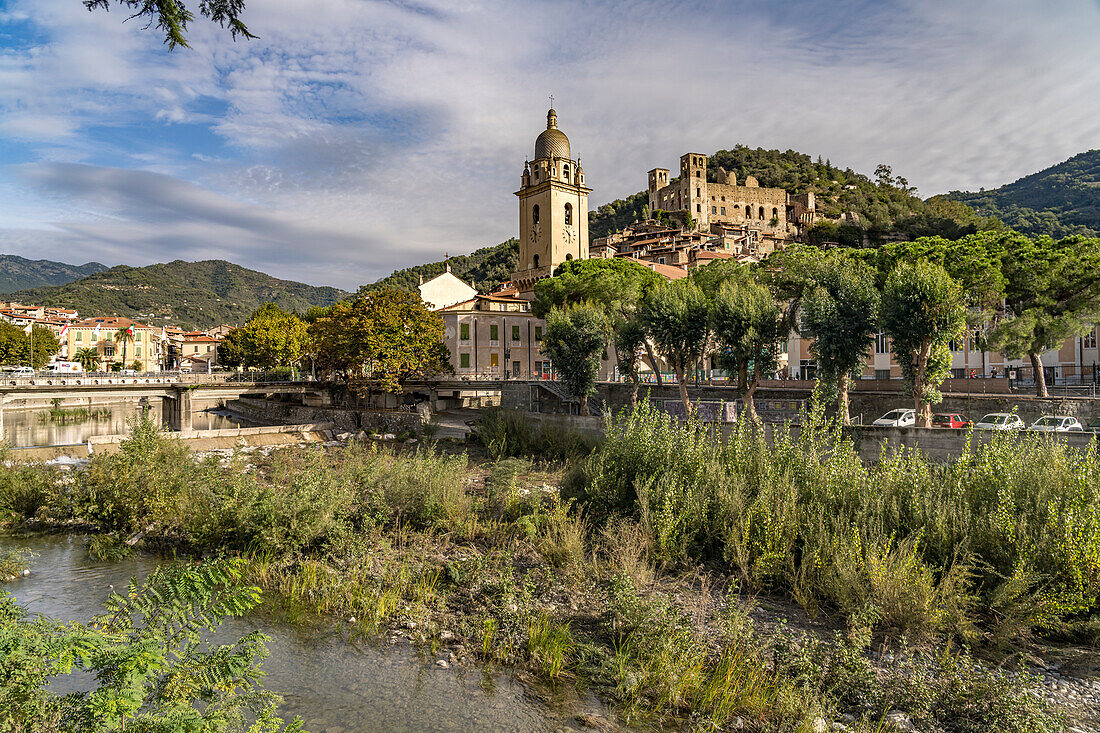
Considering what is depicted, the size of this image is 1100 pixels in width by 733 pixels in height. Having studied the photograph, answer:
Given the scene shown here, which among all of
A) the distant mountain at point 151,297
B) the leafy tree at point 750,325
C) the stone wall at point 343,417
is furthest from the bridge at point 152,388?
the distant mountain at point 151,297

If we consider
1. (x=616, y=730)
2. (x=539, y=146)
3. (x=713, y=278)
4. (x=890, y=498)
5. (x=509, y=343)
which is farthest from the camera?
(x=539, y=146)

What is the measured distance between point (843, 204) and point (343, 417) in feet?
385

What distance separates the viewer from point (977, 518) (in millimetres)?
10477

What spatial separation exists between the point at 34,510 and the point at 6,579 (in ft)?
21.3

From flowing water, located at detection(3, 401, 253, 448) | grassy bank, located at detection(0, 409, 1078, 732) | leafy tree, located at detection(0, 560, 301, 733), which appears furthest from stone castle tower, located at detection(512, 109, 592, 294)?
leafy tree, located at detection(0, 560, 301, 733)

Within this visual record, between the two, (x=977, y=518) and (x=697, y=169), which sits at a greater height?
(x=697, y=169)

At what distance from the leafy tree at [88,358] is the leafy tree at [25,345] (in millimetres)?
10074

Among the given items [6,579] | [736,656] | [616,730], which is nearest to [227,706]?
[616,730]

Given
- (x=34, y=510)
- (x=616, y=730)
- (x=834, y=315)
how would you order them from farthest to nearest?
(x=834, y=315) → (x=34, y=510) → (x=616, y=730)

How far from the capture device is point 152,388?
38.4 m

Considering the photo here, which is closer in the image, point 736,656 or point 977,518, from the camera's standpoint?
point 736,656

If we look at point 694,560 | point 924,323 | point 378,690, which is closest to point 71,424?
point 378,690

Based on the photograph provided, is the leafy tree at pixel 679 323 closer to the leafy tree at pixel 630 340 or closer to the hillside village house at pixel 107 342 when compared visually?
the leafy tree at pixel 630 340

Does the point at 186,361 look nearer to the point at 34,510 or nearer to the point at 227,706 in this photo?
the point at 34,510
